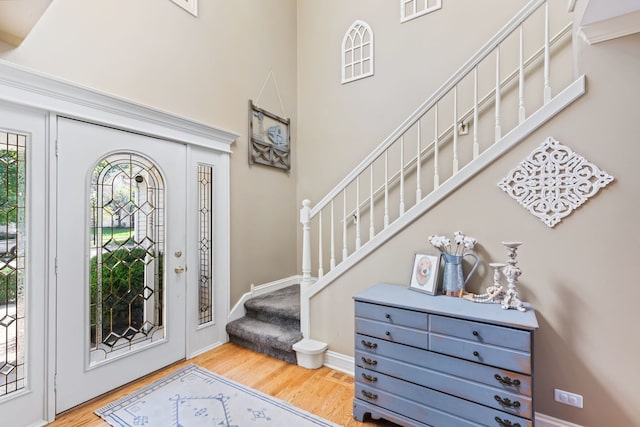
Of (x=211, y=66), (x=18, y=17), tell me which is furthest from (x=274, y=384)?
(x=211, y=66)

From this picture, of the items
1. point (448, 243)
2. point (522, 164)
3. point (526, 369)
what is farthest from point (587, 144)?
point (526, 369)

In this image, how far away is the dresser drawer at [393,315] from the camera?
6.15 feet

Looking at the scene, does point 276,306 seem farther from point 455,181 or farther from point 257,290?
point 455,181

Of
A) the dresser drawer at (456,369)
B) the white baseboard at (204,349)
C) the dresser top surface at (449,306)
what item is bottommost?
the white baseboard at (204,349)

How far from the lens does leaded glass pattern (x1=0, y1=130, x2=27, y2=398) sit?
1908 millimetres

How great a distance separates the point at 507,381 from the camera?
5.19 ft

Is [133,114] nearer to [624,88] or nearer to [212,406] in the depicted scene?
[212,406]

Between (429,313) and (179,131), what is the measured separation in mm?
2704

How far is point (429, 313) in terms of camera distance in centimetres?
184

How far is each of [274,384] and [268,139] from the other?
2.84 m

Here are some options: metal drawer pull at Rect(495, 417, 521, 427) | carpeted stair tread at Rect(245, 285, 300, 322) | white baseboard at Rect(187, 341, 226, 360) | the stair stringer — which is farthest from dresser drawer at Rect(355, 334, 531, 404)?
white baseboard at Rect(187, 341, 226, 360)

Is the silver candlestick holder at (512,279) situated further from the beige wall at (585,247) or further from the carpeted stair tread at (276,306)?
the carpeted stair tread at (276,306)

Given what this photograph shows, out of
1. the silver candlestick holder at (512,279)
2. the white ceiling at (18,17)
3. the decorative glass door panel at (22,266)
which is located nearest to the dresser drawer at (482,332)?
the silver candlestick holder at (512,279)

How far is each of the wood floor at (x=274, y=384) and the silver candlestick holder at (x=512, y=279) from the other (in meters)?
1.16
